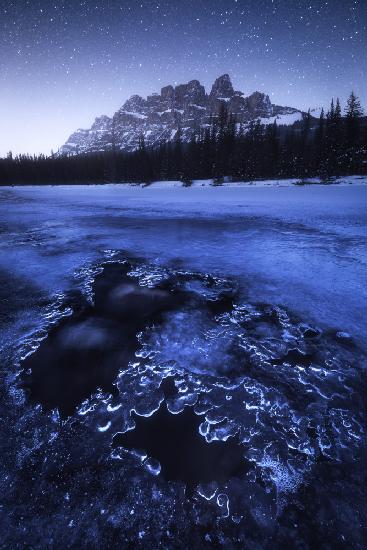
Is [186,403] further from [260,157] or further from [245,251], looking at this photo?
[260,157]

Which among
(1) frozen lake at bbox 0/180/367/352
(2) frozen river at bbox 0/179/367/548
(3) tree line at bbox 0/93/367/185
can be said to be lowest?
(2) frozen river at bbox 0/179/367/548

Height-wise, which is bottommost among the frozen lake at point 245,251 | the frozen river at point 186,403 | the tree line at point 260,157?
the frozen river at point 186,403

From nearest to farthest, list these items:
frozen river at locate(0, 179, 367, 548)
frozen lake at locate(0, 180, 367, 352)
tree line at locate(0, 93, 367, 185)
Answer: frozen river at locate(0, 179, 367, 548), frozen lake at locate(0, 180, 367, 352), tree line at locate(0, 93, 367, 185)

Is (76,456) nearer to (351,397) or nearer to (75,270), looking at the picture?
(351,397)

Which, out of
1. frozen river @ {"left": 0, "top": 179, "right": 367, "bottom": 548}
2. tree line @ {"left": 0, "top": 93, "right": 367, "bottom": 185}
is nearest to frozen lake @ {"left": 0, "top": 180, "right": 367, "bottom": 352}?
frozen river @ {"left": 0, "top": 179, "right": 367, "bottom": 548}

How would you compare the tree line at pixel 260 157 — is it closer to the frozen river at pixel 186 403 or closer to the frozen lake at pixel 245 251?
the frozen lake at pixel 245 251

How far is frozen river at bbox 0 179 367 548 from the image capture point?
1.55 m

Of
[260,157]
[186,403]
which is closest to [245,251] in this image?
[186,403]

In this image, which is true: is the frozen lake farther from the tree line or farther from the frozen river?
the tree line

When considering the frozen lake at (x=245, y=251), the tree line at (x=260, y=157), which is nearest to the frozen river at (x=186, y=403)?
the frozen lake at (x=245, y=251)

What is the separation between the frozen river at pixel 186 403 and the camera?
1551mm

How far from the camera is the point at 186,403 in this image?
239 centimetres

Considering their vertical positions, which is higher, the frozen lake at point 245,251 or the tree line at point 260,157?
the tree line at point 260,157

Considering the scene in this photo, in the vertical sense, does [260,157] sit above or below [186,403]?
above
